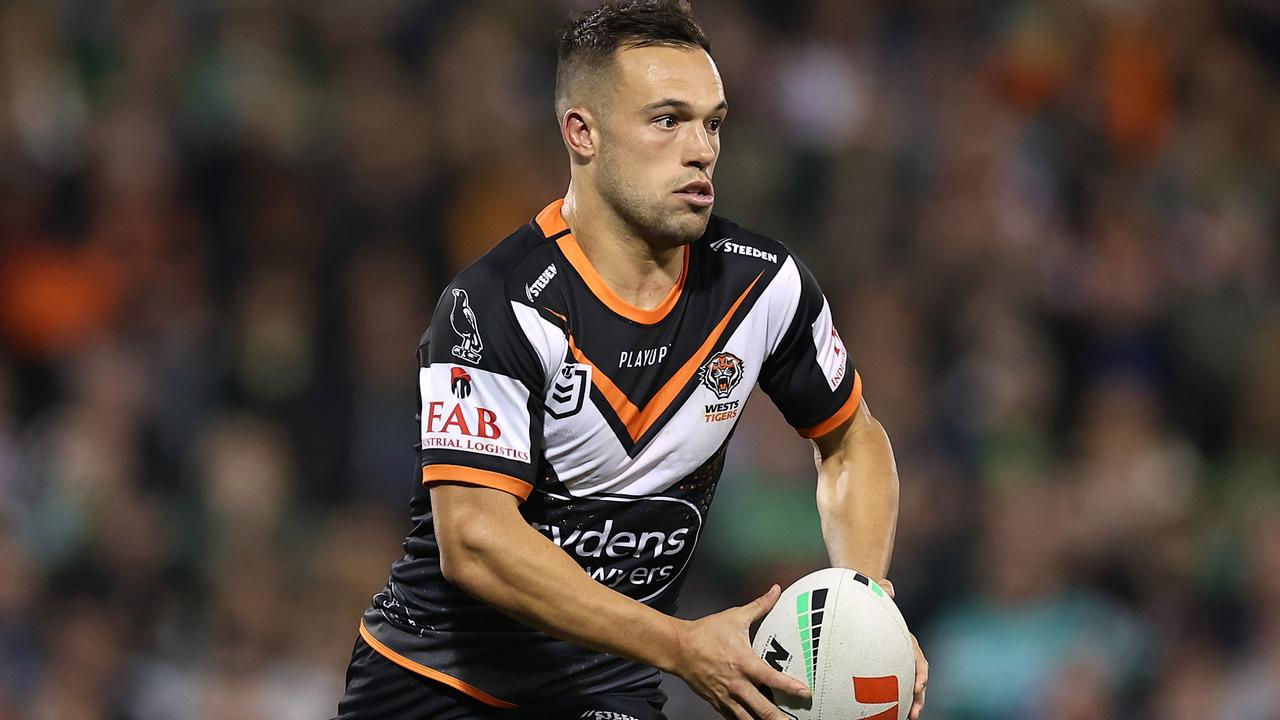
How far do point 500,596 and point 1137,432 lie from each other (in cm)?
596

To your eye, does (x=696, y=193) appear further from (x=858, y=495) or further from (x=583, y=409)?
(x=858, y=495)

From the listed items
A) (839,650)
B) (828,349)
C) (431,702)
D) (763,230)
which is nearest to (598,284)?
(828,349)

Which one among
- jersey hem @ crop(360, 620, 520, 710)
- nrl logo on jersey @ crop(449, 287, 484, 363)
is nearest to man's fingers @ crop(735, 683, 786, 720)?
jersey hem @ crop(360, 620, 520, 710)

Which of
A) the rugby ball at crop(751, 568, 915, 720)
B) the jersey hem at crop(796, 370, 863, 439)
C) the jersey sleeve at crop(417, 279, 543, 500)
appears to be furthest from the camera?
the jersey hem at crop(796, 370, 863, 439)

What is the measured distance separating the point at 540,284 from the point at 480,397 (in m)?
0.36

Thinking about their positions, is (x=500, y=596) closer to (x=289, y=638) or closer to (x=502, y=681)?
(x=502, y=681)

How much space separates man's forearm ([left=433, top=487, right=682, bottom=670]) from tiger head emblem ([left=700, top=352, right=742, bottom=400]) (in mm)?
733

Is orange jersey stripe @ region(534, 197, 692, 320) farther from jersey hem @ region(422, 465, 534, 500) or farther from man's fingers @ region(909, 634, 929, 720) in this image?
man's fingers @ region(909, 634, 929, 720)

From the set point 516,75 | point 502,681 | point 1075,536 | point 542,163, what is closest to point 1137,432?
point 1075,536

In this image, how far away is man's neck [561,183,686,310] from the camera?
4.71 metres

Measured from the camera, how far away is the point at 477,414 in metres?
4.38

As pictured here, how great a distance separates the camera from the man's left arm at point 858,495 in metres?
4.97

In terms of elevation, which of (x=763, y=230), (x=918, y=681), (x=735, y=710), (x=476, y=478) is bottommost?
(x=735, y=710)

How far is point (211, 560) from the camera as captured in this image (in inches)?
364
